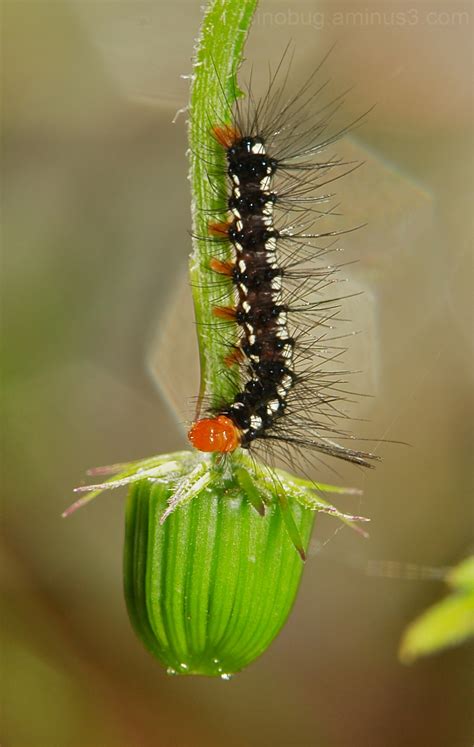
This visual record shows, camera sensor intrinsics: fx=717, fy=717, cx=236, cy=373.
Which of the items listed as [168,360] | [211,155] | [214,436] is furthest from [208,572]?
[168,360]

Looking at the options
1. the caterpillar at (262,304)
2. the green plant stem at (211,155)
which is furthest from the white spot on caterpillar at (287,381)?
the green plant stem at (211,155)

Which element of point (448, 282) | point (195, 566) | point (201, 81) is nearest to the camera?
point (201, 81)

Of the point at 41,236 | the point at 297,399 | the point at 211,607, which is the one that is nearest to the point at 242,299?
the point at 297,399

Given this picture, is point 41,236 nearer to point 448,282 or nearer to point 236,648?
point 448,282

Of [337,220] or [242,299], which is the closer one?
[242,299]

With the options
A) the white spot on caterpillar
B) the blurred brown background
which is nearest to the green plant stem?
the white spot on caterpillar

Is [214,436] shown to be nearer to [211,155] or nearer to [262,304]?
[262,304]

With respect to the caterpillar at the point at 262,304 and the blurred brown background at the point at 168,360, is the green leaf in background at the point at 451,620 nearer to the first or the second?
the caterpillar at the point at 262,304
